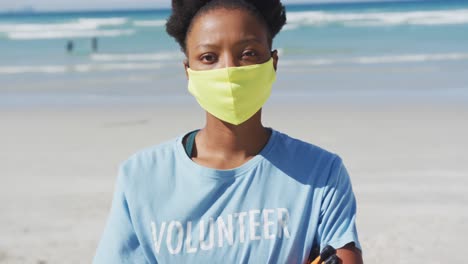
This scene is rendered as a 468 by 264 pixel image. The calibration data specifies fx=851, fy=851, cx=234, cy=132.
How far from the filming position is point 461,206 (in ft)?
22.7

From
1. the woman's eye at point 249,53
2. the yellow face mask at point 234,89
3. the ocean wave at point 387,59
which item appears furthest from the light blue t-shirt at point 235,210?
the ocean wave at point 387,59

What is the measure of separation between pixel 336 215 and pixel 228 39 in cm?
55

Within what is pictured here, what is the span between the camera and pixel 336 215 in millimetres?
2258

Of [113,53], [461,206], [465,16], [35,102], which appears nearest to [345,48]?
[113,53]

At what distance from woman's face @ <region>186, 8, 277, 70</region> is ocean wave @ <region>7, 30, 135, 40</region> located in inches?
1378

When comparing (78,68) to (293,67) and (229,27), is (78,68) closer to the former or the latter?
(293,67)

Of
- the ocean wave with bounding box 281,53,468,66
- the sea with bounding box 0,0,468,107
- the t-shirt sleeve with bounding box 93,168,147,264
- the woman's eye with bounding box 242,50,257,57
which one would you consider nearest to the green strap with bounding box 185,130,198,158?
the t-shirt sleeve with bounding box 93,168,147,264

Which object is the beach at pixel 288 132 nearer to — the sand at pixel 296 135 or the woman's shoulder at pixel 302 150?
the sand at pixel 296 135

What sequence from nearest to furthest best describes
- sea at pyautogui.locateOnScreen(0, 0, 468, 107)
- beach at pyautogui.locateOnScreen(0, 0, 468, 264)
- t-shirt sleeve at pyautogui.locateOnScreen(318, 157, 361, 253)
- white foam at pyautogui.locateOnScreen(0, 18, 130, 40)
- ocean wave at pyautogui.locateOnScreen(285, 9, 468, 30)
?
t-shirt sleeve at pyautogui.locateOnScreen(318, 157, 361, 253), beach at pyautogui.locateOnScreen(0, 0, 468, 264), sea at pyautogui.locateOnScreen(0, 0, 468, 107), white foam at pyautogui.locateOnScreen(0, 18, 130, 40), ocean wave at pyautogui.locateOnScreen(285, 9, 468, 30)

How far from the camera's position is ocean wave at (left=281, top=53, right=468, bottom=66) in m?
19.9

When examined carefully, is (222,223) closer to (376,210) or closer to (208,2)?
(208,2)

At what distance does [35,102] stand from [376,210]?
8355mm

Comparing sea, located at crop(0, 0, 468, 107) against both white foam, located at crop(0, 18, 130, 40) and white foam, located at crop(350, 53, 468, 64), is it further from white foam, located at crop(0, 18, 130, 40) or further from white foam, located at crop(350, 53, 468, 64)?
white foam, located at crop(0, 18, 130, 40)

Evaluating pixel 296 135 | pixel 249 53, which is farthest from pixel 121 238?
pixel 296 135
